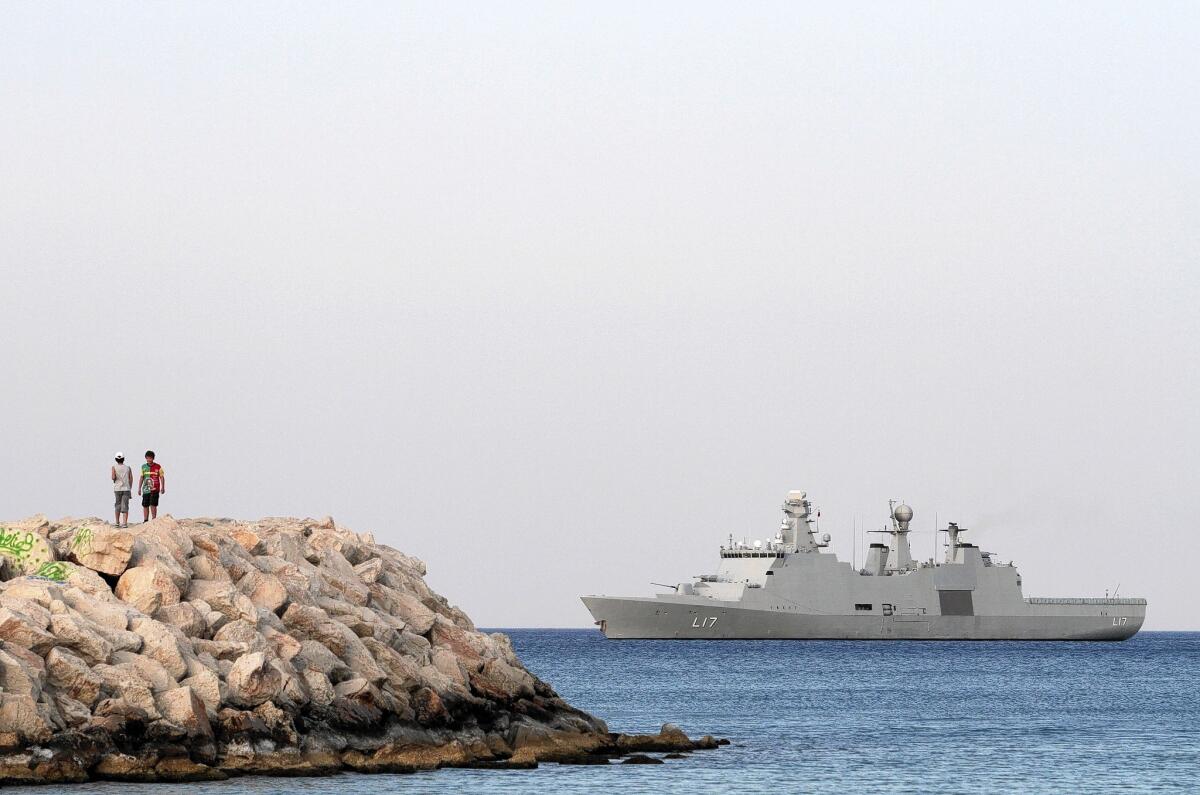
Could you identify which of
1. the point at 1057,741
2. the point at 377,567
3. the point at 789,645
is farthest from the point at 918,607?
the point at 377,567

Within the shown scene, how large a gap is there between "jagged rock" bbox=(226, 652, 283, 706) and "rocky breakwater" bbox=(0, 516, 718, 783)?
0.9 inches

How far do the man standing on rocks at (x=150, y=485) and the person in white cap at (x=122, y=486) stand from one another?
196mm

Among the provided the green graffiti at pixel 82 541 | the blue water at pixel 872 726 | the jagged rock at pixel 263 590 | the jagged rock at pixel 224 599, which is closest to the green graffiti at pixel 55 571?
the green graffiti at pixel 82 541

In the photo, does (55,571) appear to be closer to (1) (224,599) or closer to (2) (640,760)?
(1) (224,599)

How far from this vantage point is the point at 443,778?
62.2 feet

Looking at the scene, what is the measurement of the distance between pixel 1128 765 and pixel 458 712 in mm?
10269

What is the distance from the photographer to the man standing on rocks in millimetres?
22938

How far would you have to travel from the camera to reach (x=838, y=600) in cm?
7106

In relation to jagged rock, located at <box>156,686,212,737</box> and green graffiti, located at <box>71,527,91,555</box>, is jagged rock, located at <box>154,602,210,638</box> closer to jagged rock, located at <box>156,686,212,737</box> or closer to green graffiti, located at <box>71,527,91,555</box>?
green graffiti, located at <box>71,527,91,555</box>

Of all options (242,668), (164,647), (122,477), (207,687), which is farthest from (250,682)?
(122,477)

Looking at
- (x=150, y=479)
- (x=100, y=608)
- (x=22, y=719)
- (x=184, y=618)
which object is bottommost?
(x=22, y=719)

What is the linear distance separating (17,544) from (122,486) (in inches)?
120

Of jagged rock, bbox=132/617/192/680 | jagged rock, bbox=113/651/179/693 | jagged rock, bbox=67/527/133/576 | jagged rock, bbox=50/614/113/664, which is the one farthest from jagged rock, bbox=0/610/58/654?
jagged rock, bbox=67/527/133/576

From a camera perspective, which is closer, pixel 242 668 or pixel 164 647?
pixel 164 647
